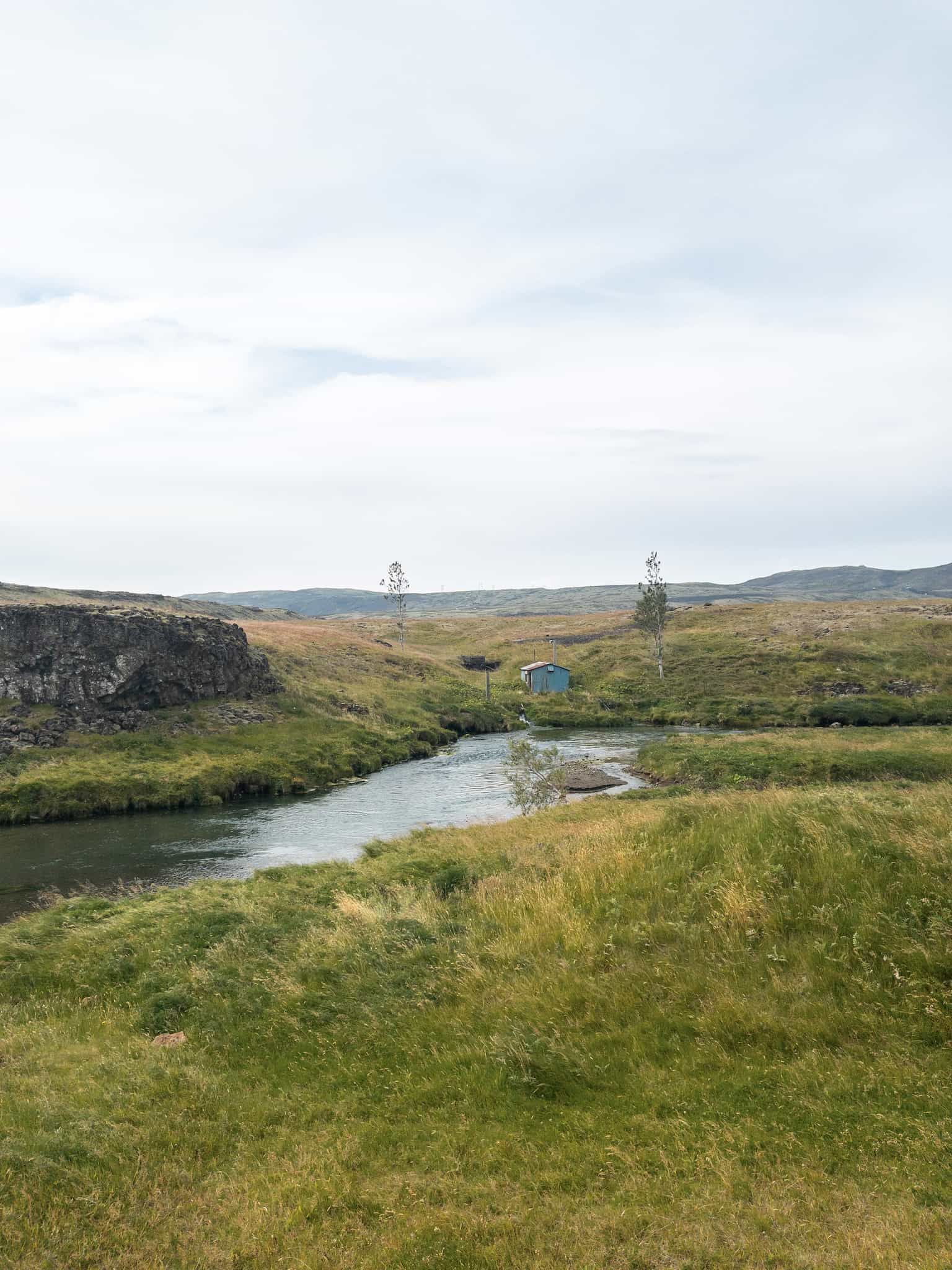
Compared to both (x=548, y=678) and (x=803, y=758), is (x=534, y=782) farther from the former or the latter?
(x=548, y=678)

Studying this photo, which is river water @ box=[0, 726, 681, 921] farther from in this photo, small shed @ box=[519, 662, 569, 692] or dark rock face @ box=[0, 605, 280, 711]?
small shed @ box=[519, 662, 569, 692]

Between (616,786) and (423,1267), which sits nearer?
(423,1267)

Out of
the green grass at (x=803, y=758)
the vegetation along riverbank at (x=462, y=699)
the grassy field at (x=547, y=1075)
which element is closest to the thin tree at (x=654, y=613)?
the vegetation along riverbank at (x=462, y=699)

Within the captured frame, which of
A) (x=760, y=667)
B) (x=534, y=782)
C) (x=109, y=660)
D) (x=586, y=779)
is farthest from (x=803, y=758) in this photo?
(x=109, y=660)

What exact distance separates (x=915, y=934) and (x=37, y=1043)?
1400 cm

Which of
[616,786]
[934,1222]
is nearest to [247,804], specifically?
[616,786]

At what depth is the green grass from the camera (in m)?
41.0

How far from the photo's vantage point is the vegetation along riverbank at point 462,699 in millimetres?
47969

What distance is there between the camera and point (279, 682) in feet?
227

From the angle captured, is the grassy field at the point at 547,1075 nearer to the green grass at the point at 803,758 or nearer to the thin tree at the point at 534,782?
the thin tree at the point at 534,782

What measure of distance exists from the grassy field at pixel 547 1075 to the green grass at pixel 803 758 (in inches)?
1056

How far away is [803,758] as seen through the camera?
1759 inches

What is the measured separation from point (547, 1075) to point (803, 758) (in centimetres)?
3918

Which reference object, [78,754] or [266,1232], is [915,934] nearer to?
[266,1232]
